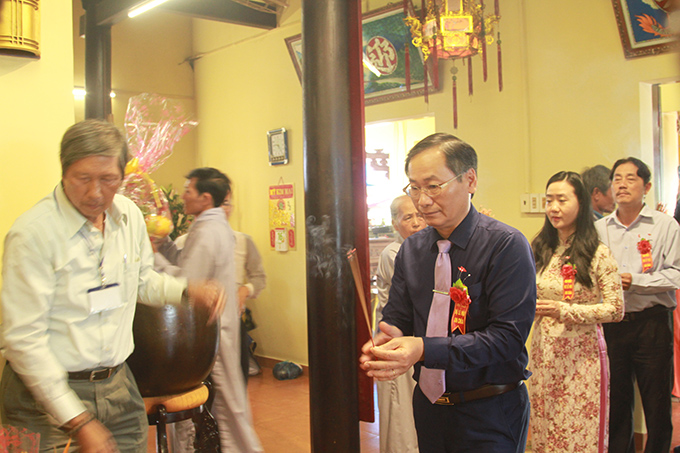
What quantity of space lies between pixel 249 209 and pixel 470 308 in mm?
4931

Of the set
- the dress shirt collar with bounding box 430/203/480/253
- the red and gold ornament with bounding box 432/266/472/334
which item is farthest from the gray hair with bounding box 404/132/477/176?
the red and gold ornament with bounding box 432/266/472/334

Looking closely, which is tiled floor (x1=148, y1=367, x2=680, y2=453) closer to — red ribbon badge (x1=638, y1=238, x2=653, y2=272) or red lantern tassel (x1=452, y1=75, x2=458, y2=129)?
red ribbon badge (x1=638, y1=238, x2=653, y2=272)

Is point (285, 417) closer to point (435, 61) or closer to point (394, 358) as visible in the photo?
point (435, 61)

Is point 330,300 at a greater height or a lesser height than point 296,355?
greater

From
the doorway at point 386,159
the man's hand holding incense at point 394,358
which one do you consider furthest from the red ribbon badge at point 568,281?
the doorway at point 386,159

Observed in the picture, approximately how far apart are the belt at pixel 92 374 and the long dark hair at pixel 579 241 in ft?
7.18

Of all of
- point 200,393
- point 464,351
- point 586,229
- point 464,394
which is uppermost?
point 586,229

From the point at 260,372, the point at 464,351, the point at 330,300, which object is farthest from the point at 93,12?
the point at 464,351

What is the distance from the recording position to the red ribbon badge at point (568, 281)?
2.80 meters

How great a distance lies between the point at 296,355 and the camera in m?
5.85

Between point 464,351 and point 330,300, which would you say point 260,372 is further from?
point 464,351

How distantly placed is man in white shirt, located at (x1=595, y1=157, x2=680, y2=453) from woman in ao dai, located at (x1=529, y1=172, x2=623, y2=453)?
0.48 metres

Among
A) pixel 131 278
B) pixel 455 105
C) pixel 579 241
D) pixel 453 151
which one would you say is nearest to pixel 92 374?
pixel 131 278

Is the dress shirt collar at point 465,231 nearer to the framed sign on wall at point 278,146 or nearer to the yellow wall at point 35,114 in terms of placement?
the yellow wall at point 35,114
